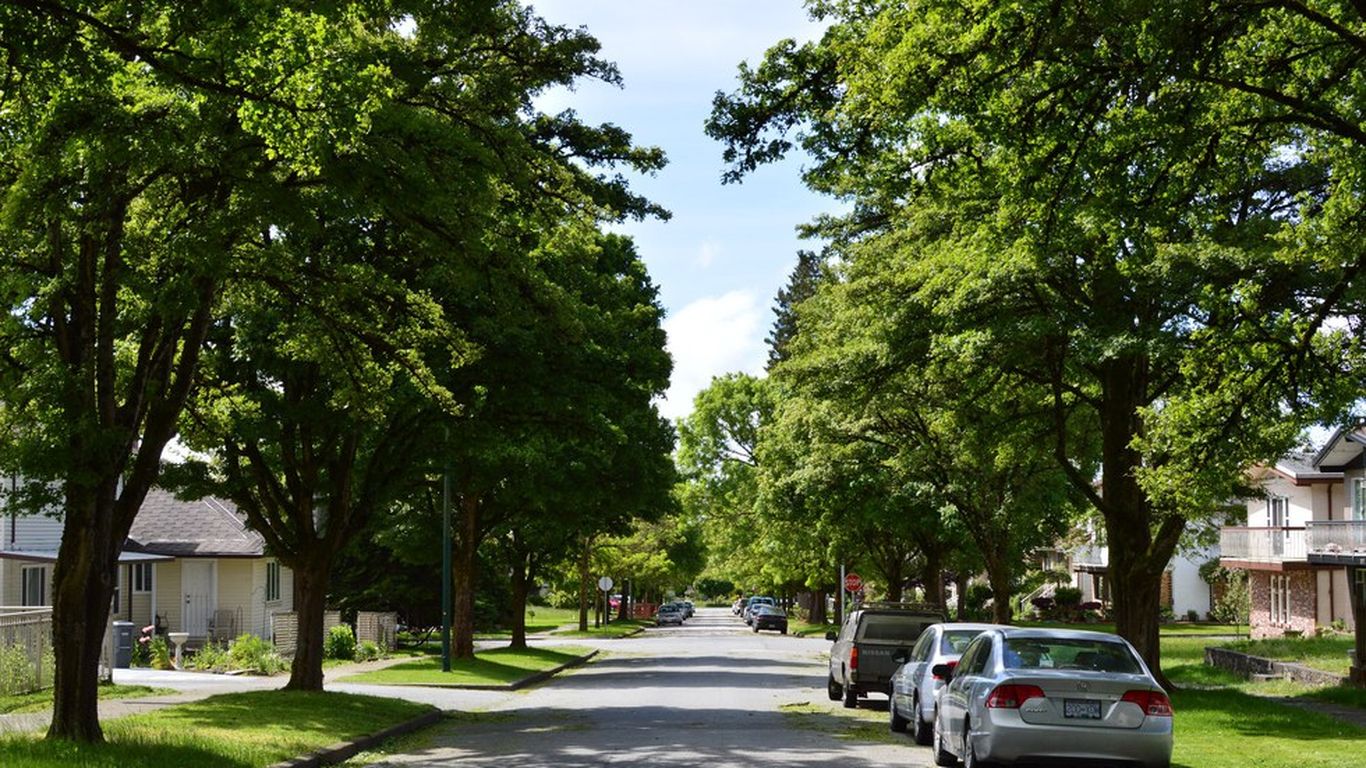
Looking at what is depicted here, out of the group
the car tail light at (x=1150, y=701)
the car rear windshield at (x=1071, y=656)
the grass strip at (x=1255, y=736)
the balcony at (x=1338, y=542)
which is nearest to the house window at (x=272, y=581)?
the grass strip at (x=1255, y=736)

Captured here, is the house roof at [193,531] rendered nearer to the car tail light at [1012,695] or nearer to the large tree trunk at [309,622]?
the large tree trunk at [309,622]

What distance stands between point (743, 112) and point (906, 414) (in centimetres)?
2523

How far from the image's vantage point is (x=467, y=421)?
2472cm

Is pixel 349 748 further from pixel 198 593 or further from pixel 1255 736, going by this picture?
pixel 198 593

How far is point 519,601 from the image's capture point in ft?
163

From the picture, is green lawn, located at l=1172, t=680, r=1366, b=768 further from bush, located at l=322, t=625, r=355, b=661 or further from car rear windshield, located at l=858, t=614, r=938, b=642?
bush, located at l=322, t=625, r=355, b=661

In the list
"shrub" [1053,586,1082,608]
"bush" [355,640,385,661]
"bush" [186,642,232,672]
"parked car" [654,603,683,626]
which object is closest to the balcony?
"bush" [355,640,385,661]

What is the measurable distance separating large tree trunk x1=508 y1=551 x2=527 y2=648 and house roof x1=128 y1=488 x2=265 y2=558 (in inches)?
324

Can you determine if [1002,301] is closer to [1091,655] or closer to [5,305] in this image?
[1091,655]

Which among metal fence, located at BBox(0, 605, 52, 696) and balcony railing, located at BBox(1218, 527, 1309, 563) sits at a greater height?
balcony railing, located at BBox(1218, 527, 1309, 563)

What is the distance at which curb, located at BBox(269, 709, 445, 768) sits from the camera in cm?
1542

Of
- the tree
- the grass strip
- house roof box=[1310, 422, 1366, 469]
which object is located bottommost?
the grass strip

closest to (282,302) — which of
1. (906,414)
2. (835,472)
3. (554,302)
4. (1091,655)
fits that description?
(554,302)

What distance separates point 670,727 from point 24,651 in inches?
418
